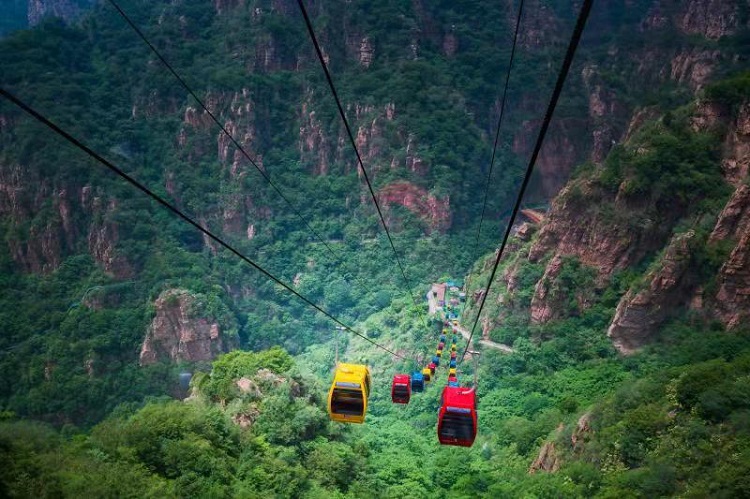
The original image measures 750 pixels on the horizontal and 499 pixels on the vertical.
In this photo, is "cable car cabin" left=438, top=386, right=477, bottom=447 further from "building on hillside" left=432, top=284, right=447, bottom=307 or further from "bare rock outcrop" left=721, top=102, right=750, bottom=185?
"building on hillside" left=432, top=284, right=447, bottom=307

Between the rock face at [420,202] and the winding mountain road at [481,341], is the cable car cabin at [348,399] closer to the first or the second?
the winding mountain road at [481,341]

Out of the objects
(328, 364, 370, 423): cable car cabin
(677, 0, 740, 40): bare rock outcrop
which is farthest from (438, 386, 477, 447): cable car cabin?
(677, 0, 740, 40): bare rock outcrop

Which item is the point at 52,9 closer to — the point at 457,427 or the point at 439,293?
the point at 439,293

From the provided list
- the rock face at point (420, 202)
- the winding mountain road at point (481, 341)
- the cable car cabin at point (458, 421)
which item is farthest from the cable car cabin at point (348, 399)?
the rock face at point (420, 202)

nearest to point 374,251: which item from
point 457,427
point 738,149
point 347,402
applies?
point 738,149

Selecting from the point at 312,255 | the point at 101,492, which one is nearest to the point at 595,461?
the point at 101,492

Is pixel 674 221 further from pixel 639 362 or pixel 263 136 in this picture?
pixel 263 136
